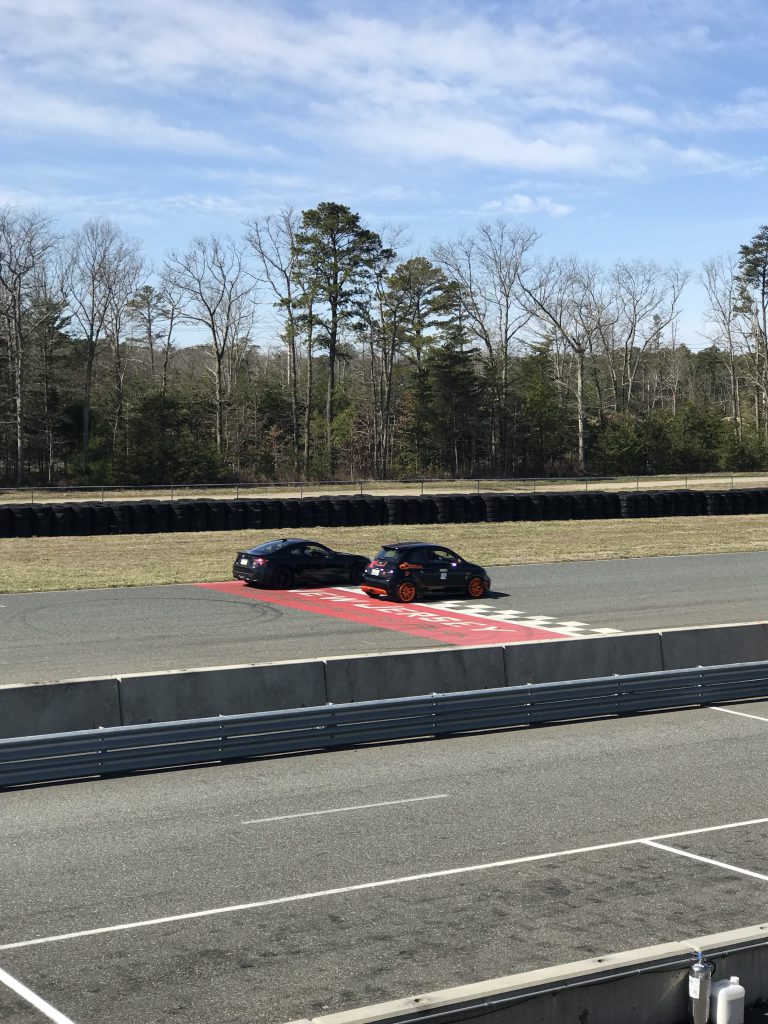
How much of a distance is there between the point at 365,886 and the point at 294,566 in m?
20.7

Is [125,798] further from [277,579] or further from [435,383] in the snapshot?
[435,383]

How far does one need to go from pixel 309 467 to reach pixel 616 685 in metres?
59.0

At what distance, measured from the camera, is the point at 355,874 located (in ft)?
33.9

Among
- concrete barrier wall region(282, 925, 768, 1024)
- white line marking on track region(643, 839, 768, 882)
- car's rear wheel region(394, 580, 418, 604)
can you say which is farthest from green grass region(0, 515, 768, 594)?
concrete barrier wall region(282, 925, 768, 1024)

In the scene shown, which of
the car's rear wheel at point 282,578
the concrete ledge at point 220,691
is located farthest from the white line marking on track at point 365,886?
the car's rear wheel at point 282,578

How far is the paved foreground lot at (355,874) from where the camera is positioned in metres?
8.12

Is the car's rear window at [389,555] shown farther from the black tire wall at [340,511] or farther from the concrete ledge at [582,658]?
the black tire wall at [340,511]

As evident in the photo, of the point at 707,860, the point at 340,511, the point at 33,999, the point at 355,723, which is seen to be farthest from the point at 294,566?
the point at 33,999

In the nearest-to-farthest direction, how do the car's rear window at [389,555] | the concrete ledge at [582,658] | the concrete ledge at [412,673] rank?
the concrete ledge at [412,673], the concrete ledge at [582,658], the car's rear window at [389,555]

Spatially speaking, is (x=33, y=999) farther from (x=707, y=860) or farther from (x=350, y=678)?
(x=350, y=678)

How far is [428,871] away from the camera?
1042 cm

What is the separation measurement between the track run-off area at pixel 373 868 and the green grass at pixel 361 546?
17.8 meters

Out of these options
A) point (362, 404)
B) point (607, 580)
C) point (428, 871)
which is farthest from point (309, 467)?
point (428, 871)

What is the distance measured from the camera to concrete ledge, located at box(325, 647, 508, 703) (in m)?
16.8
